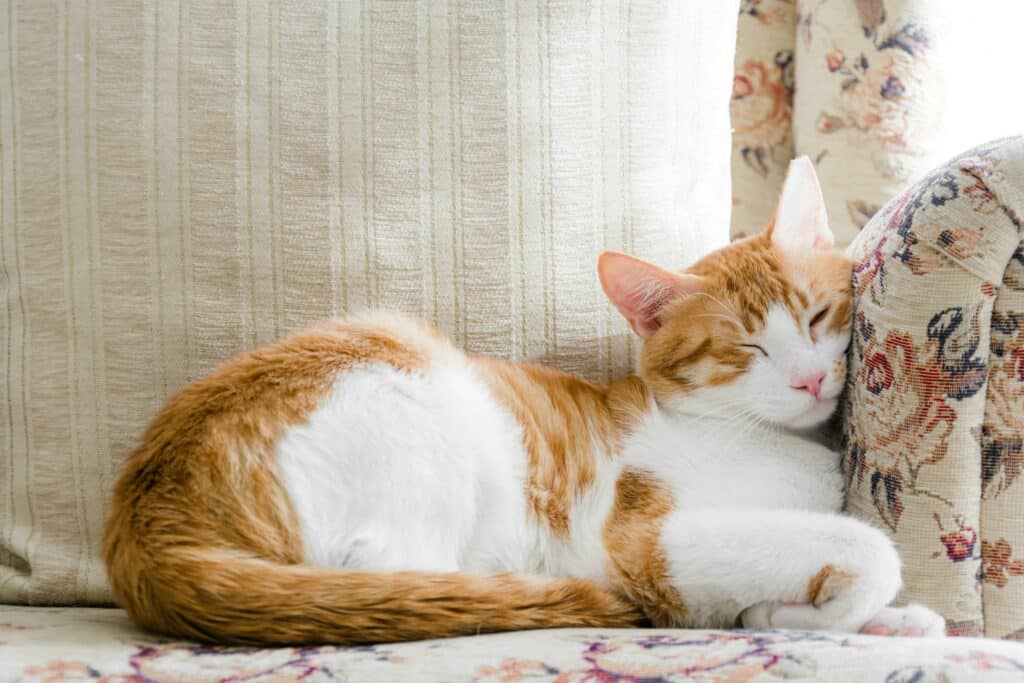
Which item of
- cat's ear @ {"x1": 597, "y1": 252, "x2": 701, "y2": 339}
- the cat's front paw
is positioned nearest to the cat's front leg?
the cat's front paw

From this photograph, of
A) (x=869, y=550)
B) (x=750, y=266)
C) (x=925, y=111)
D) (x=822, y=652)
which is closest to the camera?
(x=822, y=652)

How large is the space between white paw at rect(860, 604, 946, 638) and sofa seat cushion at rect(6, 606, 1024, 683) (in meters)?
0.11

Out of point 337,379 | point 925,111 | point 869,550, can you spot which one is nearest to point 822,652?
point 869,550

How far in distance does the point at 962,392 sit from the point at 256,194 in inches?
32.2

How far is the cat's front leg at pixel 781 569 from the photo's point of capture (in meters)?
0.98

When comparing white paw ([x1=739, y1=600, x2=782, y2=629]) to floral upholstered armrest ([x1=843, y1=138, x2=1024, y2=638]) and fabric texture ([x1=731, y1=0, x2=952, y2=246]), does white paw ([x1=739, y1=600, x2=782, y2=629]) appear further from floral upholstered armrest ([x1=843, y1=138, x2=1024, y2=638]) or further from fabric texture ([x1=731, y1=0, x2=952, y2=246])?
fabric texture ([x1=731, y1=0, x2=952, y2=246])

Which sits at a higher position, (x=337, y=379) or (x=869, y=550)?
(x=337, y=379)

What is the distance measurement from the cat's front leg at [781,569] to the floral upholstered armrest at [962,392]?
6 centimetres

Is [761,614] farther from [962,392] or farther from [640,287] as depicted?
[640,287]

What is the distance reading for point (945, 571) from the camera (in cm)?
99

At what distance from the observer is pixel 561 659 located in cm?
85

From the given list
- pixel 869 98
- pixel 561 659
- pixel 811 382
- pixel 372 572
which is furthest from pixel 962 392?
pixel 869 98

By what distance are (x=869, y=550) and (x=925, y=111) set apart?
2.92ft

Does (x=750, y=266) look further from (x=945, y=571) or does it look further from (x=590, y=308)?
(x=945, y=571)
